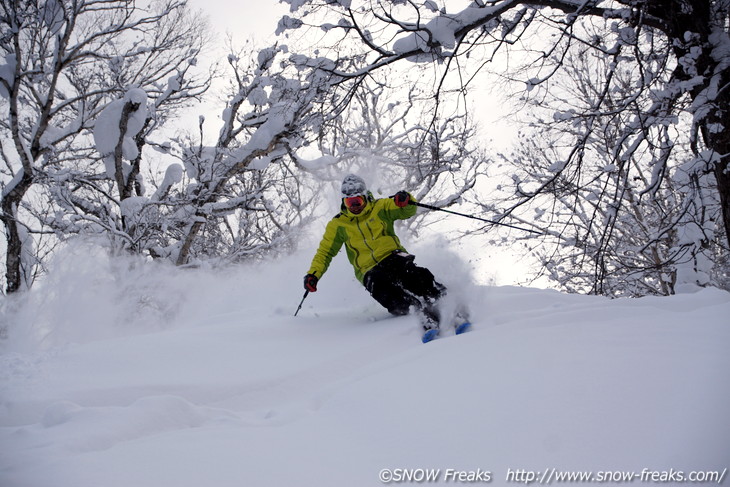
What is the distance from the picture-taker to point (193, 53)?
11398 mm

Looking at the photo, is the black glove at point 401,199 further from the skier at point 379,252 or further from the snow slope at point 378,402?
the snow slope at point 378,402

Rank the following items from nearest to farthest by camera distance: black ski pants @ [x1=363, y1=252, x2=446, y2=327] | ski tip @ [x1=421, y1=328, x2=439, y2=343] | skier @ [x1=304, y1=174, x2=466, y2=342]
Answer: ski tip @ [x1=421, y1=328, x2=439, y2=343]
black ski pants @ [x1=363, y1=252, x2=446, y2=327]
skier @ [x1=304, y1=174, x2=466, y2=342]

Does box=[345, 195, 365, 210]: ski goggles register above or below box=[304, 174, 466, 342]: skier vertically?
above

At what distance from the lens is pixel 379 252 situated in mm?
4461

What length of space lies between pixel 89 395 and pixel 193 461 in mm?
1321

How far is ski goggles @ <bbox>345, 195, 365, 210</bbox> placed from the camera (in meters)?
4.46

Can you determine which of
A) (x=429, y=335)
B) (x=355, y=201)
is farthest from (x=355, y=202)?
(x=429, y=335)

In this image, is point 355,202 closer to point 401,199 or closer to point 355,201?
point 355,201

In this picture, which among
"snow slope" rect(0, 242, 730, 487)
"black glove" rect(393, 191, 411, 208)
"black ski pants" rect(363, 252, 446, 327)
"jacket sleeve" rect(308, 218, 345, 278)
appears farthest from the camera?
"jacket sleeve" rect(308, 218, 345, 278)

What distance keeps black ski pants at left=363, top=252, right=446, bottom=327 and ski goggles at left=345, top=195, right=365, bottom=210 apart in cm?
64

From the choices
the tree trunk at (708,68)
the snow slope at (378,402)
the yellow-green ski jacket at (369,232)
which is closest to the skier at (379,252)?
the yellow-green ski jacket at (369,232)

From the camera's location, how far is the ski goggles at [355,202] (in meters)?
4.46

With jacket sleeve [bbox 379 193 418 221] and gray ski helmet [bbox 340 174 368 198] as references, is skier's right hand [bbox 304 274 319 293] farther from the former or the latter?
jacket sleeve [bbox 379 193 418 221]

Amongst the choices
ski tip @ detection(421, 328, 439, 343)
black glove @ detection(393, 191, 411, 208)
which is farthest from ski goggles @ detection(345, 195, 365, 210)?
ski tip @ detection(421, 328, 439, 343)
